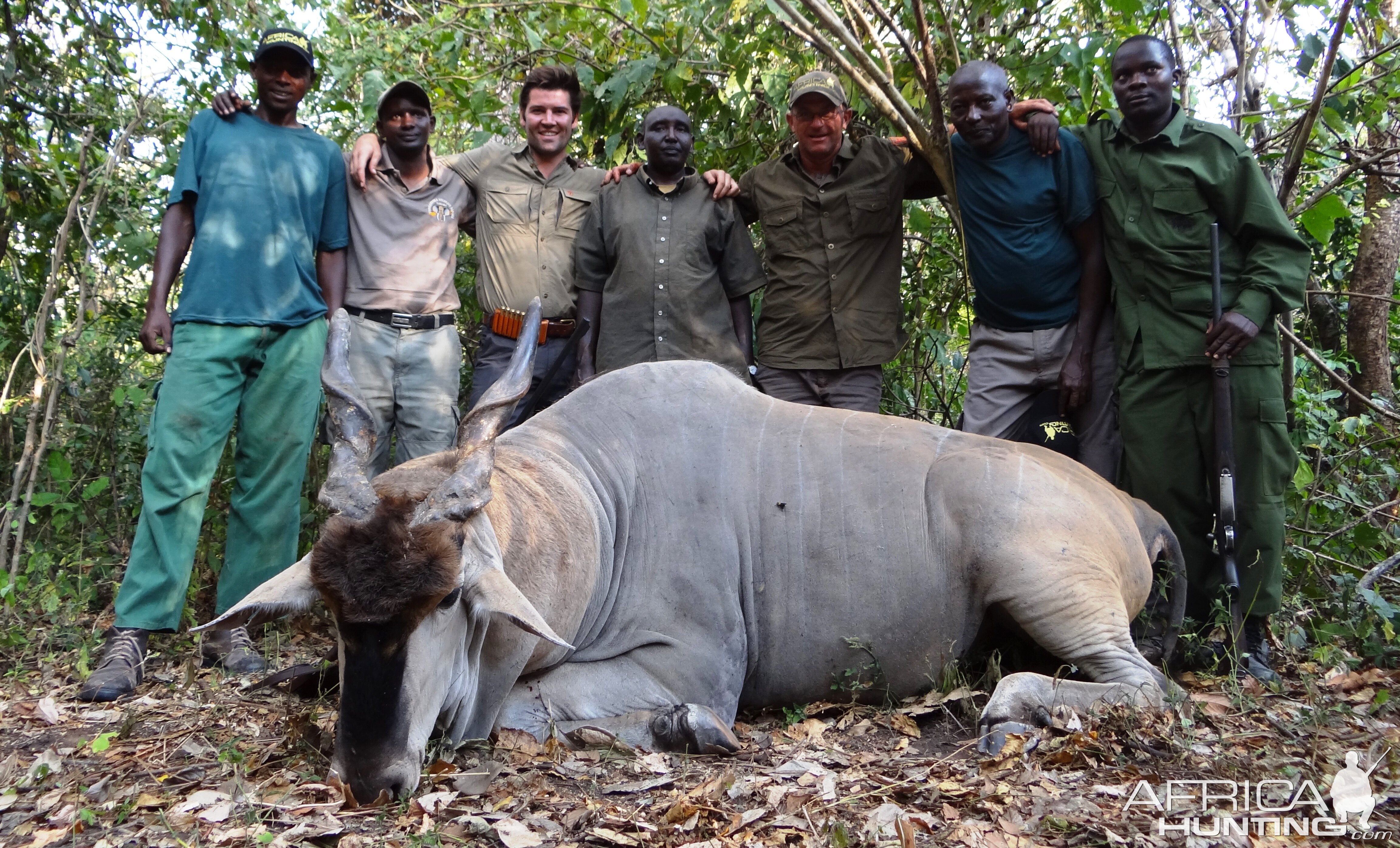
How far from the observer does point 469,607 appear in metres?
3.80

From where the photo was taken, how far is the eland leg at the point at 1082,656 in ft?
14.1

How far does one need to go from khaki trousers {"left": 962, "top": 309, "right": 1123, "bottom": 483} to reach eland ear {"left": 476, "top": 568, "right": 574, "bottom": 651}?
2.87m

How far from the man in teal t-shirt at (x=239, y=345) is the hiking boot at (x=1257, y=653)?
4413 millimetres

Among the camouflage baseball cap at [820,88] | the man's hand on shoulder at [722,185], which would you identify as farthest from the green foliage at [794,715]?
the camouflage baseball cap at [820,88]

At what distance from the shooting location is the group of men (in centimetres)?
523

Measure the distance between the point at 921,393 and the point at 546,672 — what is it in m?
4.20

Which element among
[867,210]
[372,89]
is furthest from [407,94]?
[867,210]

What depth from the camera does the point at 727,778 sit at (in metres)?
3.63

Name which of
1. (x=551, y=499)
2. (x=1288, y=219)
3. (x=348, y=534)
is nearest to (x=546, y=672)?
(x=551, y=499)

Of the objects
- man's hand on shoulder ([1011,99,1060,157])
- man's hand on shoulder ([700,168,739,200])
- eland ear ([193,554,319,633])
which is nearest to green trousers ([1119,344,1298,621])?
man's hand on shoulder ([1011,99,1060,157])

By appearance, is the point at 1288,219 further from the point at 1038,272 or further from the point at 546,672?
the point at 546,672

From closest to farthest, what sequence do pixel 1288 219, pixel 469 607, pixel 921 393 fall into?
pixel 469 607 < pixel 1288 219 < pixel 921 393

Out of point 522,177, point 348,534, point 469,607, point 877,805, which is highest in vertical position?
point 522,177

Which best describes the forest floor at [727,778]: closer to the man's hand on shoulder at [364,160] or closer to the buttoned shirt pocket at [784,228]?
the buttoned shirt pocket at [784,228]
